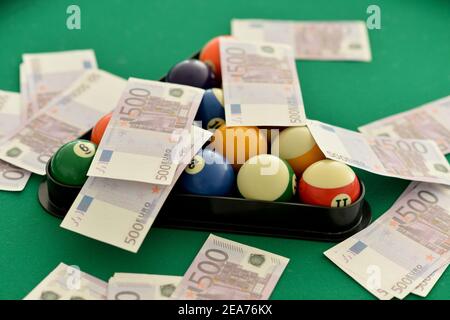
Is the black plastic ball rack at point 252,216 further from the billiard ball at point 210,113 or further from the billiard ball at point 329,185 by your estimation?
the billiard ball at point 210,113

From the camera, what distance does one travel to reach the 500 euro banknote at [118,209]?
1.44 metres

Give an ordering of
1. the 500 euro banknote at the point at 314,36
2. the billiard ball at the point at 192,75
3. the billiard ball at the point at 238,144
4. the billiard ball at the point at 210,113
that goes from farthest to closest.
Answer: the 500 euro banknote at the point at 314,36 → the billiard ball at the point at 192,75 → the billiard ball at the point at 210,113 → the billiard ball at the point at 238,144

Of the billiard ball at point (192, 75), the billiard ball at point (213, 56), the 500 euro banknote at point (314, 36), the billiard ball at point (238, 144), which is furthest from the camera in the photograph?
the 500 euro banknote at point (314, 36)

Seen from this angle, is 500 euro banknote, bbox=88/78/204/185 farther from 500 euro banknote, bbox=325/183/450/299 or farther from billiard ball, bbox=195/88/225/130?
500 euro banknote, bbox=325/183/450/299

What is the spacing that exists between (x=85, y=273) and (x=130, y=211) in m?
0.16

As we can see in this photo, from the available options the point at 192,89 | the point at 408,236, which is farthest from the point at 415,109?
the point at 192,89

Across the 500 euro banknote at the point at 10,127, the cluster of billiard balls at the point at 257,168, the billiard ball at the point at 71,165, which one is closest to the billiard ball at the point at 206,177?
the cluster of billiard balls at the point at 257,168

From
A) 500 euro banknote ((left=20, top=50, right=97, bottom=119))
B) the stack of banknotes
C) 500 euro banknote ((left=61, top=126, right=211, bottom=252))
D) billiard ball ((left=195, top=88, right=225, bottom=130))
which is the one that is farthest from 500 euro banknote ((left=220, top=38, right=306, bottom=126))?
500 euro banknote ((left=20, top=50, right=97, bottom=119))

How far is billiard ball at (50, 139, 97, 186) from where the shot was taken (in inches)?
60.0

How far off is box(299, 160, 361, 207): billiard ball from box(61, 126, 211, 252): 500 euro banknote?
27 centimetres

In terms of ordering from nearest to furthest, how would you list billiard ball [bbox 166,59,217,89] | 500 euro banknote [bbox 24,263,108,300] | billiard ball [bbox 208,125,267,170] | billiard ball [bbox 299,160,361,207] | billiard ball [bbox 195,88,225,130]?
500 euro banknote [bbox 24,263,108,300] < billiard ball [bbox 299,160,361,207] < billiard ball [bbox 208,125,267,170] < billiard ball [bbox 195,88,225,130] < billiard ball [bbox 166,59,217,89]

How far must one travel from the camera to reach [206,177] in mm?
1498

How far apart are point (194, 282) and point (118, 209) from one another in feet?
0.76

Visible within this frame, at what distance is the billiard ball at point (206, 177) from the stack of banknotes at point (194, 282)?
0.14m
